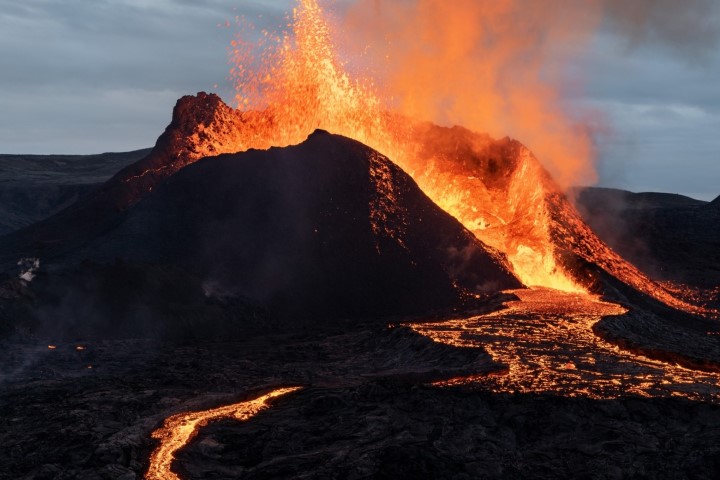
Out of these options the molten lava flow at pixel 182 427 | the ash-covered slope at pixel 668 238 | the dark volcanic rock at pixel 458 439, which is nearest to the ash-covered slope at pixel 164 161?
the ash-covered slope at pixel 668 238

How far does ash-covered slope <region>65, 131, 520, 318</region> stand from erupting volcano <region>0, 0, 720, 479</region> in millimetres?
92

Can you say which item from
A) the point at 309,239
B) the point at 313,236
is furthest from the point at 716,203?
the point at 309,239

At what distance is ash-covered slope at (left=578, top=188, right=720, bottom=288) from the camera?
51.6m

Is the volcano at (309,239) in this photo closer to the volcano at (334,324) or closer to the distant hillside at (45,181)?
the volcano at (334,324)

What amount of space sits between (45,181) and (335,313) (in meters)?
74.9

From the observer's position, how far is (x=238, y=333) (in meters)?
28.3

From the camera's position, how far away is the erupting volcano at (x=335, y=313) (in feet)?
52.5

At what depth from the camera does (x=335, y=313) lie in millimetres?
30172

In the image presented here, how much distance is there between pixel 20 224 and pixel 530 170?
53263 millimetres

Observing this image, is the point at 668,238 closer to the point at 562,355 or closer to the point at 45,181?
the point at 562,355

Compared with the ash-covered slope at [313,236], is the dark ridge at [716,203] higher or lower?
higher

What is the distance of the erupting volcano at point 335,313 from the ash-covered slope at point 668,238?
4.16 meters

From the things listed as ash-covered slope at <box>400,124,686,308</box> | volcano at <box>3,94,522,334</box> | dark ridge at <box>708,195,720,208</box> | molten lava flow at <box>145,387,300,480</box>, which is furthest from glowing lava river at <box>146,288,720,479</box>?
dark ridge at <box>708,195,720,208</box>

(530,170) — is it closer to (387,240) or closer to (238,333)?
(387,240)
